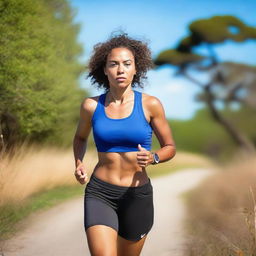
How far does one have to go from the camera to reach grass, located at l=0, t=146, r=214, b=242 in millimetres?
6643

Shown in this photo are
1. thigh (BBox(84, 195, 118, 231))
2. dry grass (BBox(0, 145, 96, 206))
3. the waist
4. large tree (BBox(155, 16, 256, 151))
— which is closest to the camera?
thigh (BBox(84, 195, 118, 231))

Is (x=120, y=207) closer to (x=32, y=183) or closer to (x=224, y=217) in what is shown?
(x=224, y=217)

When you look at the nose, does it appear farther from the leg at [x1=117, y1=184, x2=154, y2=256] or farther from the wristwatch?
the leg at [x1=117, y1=184, x2=154, y2=256]

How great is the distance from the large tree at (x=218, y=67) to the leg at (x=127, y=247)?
24.4 m

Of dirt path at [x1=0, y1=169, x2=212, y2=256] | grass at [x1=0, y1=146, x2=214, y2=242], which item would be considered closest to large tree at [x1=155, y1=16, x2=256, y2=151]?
grass at [x1=0, y1=146, x2=214, y2=242]

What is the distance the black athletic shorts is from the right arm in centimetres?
8

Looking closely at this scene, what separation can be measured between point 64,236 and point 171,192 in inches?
218

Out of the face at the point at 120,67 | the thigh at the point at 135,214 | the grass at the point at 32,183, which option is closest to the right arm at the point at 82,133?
the face at the point at 120,67

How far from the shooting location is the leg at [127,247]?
3266mm

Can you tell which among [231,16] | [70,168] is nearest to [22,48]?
[70,168]

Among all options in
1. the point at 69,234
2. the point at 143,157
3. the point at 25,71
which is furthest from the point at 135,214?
the point at 25,71

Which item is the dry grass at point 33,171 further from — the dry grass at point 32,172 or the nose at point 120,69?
the nose at point 120,69

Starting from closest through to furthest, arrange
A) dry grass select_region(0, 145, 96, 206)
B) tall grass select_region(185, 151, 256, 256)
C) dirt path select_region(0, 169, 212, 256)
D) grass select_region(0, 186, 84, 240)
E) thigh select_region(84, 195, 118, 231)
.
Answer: thigh select_region(84, 195, 118, 231), tall grass select_region(185, 151, 256, 256), dirt path select_region(0, 169, 212, 256), grass select_region(0, 186, 84, 240), dry grass select_region(0, 145, 96, 206)

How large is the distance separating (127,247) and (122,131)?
81 centimetres
